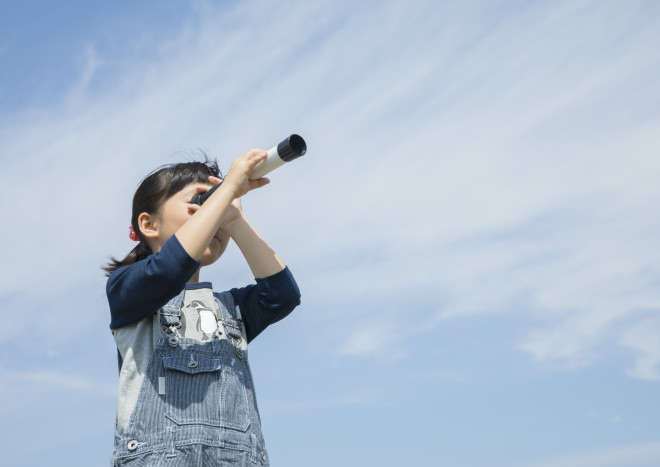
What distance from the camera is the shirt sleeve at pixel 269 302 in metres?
3.11

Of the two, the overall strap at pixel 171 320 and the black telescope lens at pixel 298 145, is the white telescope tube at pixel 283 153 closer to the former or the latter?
the black telescope lens at pixel 298 145

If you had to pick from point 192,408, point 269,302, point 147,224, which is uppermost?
point 147,224

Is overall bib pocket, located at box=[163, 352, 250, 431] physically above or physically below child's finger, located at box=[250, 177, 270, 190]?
below

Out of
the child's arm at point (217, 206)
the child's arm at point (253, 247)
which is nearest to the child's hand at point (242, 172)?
the child's arm at point (217, 206)

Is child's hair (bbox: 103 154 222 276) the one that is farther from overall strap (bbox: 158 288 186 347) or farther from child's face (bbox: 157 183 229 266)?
overall strap (bbox: 158 288 186 347)

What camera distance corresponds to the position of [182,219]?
3119 millimetres

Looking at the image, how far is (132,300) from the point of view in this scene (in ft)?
8.91

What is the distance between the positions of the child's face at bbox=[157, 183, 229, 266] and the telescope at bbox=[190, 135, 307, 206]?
396mm

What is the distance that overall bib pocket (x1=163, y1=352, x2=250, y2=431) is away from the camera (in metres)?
2.66

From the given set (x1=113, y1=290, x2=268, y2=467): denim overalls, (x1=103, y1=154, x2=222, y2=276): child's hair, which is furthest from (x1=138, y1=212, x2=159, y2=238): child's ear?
(x1=113, y1=290, x2=268, y2=467): denim overalls

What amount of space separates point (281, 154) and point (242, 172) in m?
0.16

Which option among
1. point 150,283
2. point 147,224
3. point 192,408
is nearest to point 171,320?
point 150,283

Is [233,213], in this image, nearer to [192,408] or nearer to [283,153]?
[283,153]

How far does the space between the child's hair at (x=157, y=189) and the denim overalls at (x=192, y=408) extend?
495 millimetres
